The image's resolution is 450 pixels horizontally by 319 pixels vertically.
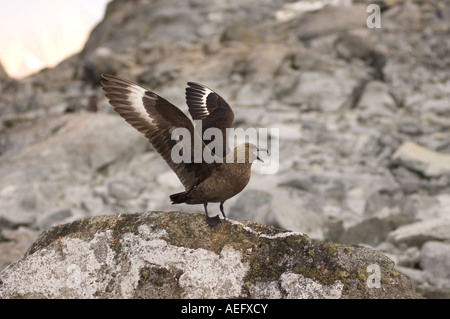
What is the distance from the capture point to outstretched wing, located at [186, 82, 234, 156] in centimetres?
770

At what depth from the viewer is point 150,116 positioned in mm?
6613

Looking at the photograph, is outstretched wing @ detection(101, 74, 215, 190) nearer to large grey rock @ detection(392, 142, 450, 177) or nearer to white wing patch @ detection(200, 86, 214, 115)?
white wing patch @ detection(200, 86, 214, 115)

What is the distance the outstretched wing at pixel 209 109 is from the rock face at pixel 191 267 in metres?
1.97

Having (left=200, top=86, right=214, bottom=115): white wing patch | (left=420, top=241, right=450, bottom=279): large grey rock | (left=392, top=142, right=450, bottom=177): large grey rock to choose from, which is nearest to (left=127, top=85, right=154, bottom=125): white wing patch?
(left=200, top=86, right=214, bottom=115): white wing patch

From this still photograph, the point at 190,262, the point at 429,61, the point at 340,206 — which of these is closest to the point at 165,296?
the point at 190,262

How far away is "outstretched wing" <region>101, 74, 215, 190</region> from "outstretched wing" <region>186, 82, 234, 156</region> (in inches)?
29.3

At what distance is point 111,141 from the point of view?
688 inches

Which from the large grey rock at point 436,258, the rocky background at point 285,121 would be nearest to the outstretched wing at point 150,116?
the rocky background at point 285,121

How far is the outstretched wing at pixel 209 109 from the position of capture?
770 cm

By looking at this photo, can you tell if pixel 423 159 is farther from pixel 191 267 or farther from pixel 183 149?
pixel 191 267

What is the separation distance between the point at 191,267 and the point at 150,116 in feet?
7.10

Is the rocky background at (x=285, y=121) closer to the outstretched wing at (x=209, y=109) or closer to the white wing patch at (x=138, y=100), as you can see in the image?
the outstretched wing at (x=209, y=109)
